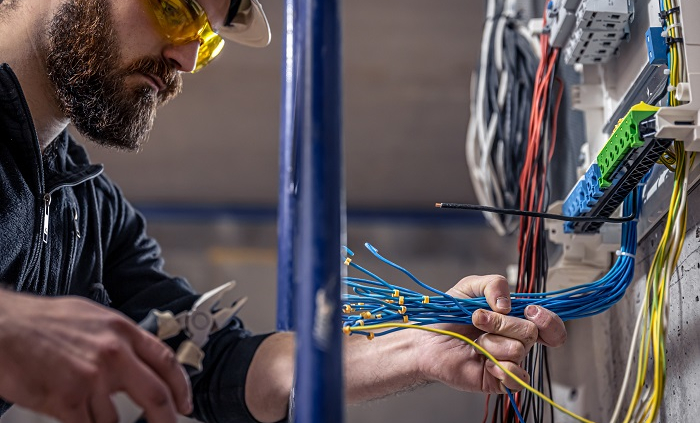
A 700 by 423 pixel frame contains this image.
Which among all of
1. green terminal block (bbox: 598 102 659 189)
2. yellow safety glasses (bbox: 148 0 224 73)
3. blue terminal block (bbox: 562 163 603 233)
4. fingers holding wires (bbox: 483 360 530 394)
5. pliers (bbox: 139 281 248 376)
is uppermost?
yellow safety glasses (bbox: 148 0 224 73)

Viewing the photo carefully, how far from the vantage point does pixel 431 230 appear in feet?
15.4

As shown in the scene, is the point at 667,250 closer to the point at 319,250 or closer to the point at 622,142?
the point at 622,142

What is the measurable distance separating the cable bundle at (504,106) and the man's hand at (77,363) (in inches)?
50.3

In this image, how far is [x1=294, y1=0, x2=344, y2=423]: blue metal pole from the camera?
2.10ft

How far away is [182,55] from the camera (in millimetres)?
1535

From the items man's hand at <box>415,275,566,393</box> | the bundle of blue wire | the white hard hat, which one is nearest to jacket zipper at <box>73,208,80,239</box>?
the white hard hat

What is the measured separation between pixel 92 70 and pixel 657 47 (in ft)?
3.42

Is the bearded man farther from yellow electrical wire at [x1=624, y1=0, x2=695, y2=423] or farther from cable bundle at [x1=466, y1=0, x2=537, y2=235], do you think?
cable bundle at [x1=466, y1=0, x2=537, y2=235]

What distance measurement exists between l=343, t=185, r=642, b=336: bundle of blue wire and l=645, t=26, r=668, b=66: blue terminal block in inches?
9.8

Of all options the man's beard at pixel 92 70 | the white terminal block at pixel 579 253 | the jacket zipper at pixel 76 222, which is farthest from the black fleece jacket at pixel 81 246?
the white terminal block at pixel 579 253

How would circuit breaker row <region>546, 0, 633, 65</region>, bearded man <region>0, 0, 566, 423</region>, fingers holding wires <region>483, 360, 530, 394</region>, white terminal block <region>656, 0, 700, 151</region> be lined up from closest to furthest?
white terminal block <region>656, 0, 700, 151</region>, fingers holding wires <region>483, 360, 530, 394</region>, bearded man <region>0, 0, 566, 423</region>, circuit breaker row <region>546, 0, 633, 65</region>

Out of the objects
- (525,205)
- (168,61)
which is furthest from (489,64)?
(168,61)

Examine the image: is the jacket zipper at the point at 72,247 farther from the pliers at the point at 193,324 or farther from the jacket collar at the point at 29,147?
the pliers at the point at 193,324

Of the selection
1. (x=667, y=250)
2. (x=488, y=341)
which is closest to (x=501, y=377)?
(x=488, y=341)
